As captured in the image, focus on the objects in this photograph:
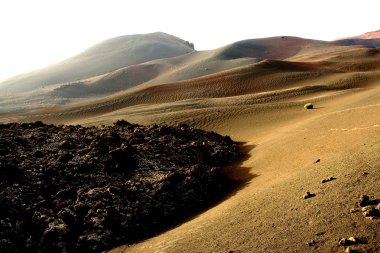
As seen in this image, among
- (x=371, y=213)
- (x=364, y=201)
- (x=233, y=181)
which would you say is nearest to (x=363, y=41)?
(x=233, y=181)

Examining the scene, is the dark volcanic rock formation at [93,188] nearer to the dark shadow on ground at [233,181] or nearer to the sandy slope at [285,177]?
the dark shadow on ground at [233,181]

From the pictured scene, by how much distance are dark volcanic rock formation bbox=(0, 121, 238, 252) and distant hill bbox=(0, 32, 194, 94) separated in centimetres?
5197

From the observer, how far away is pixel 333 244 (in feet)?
14.5

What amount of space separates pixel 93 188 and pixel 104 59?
71.6 meters

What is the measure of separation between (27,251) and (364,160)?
592cm

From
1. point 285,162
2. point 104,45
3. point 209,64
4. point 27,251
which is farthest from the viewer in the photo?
point 104,45

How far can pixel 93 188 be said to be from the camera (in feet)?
26.6

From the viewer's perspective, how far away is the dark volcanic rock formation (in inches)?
258

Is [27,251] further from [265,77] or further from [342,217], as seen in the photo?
[265,77]

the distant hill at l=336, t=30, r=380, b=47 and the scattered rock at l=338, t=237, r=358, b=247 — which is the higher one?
the distant hill at l=336, t=30, r=380, b=47

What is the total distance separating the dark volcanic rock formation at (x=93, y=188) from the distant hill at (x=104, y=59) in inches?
2046

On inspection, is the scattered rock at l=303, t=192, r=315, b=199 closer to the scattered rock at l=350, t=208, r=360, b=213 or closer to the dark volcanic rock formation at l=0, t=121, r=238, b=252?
the scattered rock at l=350, t=208, r=360, b=213

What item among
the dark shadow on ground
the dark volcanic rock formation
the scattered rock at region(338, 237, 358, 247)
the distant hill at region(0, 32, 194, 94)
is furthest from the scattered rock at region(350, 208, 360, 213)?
the distant hill at region(0, 32, 194, 94)

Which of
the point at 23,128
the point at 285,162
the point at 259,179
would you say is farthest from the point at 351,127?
the point at 23,128
